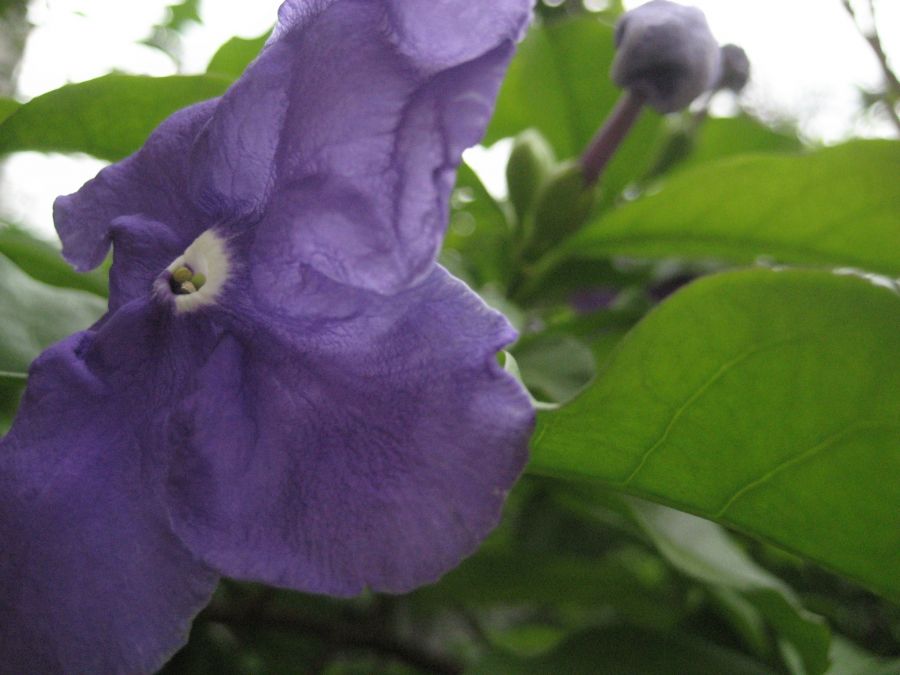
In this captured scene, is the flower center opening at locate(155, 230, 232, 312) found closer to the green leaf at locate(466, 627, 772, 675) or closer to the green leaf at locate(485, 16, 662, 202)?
the green leaf at locate(466, 627, 772, 675)

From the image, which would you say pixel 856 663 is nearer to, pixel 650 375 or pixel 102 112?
pixel 650 375

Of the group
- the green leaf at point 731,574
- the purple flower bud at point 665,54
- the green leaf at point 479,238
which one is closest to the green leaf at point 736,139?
the green leaf at point 479,238

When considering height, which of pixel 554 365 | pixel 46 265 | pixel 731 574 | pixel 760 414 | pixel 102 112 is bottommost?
pixel 731 574

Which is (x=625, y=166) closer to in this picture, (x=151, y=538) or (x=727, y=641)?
(x=727, y=641)

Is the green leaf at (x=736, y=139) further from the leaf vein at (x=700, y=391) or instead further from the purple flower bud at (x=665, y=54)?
the leaf vein at (x=700, y=391)

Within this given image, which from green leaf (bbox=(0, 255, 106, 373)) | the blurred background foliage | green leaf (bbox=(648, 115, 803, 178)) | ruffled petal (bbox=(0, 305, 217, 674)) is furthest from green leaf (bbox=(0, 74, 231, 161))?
green leaf (bbox=(648, 115, 803, 178))

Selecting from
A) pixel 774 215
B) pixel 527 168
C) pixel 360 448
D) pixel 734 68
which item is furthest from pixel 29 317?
pixel 734 68
